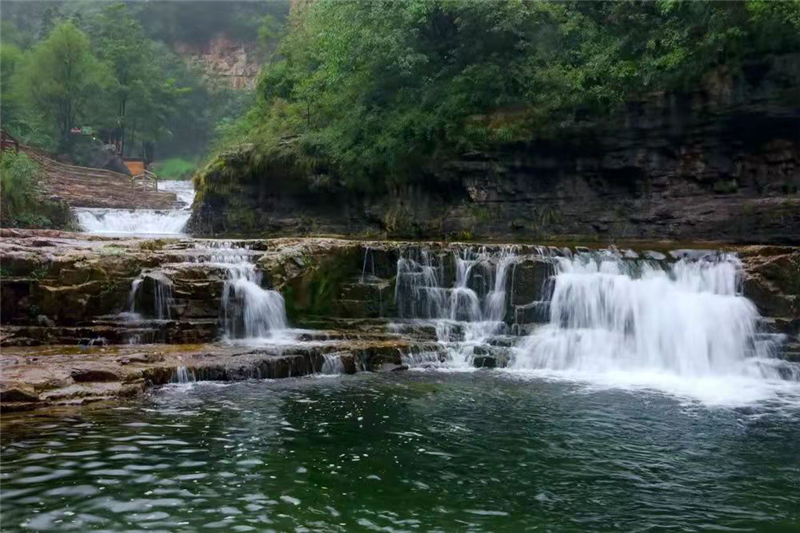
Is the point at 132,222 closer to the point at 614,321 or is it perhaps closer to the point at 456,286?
the point at 456,286

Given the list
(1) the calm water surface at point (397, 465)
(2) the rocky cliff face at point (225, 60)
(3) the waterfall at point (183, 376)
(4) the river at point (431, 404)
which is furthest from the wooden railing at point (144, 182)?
(1) the calm water surface at point (397, 465)

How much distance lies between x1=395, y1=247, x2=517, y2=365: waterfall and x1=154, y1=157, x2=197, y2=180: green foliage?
1589 inches

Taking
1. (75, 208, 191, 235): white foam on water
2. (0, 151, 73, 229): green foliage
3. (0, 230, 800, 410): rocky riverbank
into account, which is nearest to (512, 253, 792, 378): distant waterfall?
(0, 230, 800, 410): rocky riverbank

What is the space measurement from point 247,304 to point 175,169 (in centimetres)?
4278

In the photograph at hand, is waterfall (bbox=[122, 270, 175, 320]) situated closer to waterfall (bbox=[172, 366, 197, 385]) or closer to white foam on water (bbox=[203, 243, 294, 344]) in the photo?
white foam on water (bbox=[203, 243, 294, 344])

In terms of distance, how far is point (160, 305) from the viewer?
13.5 metres

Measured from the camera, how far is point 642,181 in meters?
20.8

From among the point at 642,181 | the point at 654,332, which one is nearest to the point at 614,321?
the point at 654,332

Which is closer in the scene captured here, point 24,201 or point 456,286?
point 456,286

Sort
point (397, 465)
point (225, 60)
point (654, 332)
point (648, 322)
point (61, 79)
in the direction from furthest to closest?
1. point (225, 60)
2. point (61, 79)
3. point (648, 322)
4. point (654, 332)
5. point (397, 465)

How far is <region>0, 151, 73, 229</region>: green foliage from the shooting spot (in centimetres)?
2325

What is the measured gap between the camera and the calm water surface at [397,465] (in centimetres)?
553

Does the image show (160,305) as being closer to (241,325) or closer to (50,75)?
(241,325)

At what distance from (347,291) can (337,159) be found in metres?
8.88
